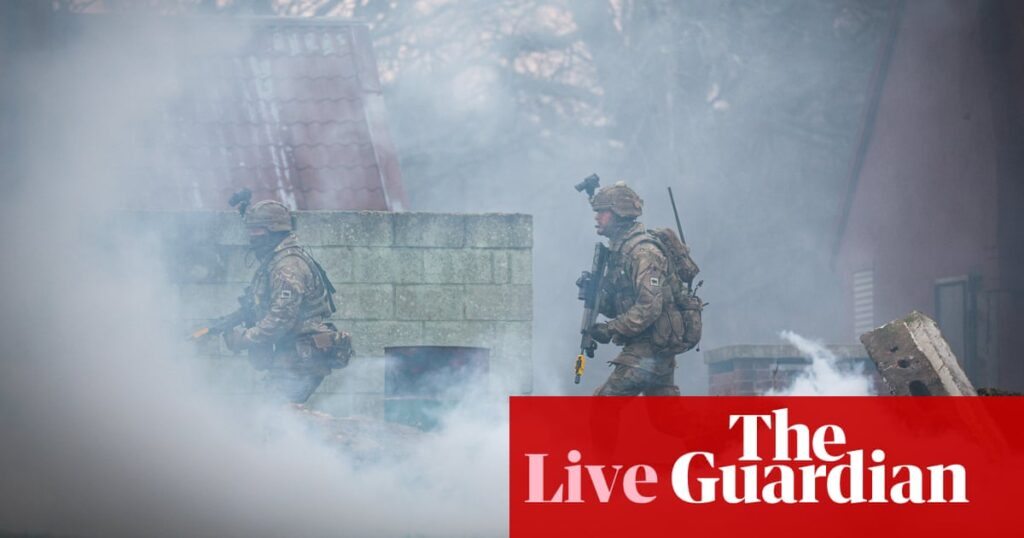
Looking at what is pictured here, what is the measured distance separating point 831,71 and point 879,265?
6.18 meters

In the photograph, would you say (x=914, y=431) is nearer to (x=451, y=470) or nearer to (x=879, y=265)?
(x=451, y=470)

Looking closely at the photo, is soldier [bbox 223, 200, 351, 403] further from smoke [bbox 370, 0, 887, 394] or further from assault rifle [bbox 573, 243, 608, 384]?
smoke [bbox 370, 0, 887, 394]

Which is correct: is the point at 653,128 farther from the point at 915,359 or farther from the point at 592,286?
the point at 915,359

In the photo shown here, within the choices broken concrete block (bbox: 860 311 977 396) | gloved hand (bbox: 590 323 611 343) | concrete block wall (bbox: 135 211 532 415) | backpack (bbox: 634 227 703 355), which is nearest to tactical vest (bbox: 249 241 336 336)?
concrete block wall (bbox: 135 211 532 415)

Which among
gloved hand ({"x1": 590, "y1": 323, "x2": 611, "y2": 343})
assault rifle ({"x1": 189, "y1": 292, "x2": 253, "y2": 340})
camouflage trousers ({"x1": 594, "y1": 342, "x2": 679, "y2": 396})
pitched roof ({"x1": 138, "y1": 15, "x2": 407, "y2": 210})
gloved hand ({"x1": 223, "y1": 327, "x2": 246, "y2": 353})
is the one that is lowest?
camouflage trousers ({"x1": 594, "y1": 342, "x2": 679, "y2": 396})

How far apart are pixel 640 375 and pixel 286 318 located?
2579 millimetres

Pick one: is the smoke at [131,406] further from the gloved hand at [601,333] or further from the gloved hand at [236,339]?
the gloved hand at [601,333]

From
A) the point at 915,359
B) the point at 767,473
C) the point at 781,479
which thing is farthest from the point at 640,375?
the point at 915,359

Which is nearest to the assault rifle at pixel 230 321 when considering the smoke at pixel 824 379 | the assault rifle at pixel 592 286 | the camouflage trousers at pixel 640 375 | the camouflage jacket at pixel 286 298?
the camouflage jacket at pixel 286 298

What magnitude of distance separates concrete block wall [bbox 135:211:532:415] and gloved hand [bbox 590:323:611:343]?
2728 mm

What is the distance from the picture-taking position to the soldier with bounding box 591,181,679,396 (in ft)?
28.5

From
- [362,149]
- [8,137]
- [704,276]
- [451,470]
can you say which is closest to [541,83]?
[704,276]

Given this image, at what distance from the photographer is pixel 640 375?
870 centimetres

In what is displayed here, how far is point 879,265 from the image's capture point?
17703 millimetres
